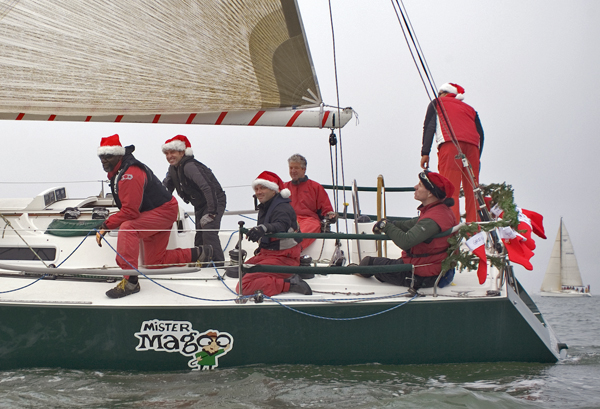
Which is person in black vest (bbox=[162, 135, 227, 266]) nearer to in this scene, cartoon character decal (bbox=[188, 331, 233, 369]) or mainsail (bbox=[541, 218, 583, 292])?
cartoon character decal (bbox=[188, 331, 233, 369])

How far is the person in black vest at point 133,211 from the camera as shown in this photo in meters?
5.27

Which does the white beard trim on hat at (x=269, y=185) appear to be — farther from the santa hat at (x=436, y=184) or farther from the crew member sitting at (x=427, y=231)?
the santa hat at (x=436, y=184)

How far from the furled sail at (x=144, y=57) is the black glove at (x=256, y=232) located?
185 centimetres

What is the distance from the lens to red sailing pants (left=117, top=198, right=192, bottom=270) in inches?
208

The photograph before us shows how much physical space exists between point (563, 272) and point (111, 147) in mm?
26270

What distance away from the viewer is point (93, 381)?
15.8 ft

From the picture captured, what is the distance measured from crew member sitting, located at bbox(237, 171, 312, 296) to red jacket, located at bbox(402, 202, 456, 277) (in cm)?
95

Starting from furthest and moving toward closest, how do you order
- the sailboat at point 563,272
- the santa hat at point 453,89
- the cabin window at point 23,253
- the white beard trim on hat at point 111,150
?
the sailboat at point 563,272
the santa hat at point 453,89
the cabin window at point 23,253
the white beard trim on hat at point 111,150

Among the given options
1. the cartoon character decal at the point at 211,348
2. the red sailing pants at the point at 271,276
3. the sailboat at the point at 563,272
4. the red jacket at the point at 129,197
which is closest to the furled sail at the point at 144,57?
the red jacket at the point at 129,197

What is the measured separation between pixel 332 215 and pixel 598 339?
A: 4.17 m

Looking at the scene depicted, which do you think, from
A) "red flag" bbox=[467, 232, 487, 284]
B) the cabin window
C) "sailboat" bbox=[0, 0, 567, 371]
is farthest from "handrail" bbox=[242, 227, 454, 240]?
the cabin window

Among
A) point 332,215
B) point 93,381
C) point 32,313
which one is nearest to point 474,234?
point 332,215

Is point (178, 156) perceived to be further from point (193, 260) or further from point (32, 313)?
point (32, 313)

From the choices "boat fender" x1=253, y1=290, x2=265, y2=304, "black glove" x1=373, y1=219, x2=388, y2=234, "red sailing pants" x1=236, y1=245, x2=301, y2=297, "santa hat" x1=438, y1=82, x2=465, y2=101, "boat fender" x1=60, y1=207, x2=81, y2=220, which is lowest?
"boat fender" x1=253, y1=290, x2=265, y2=304
